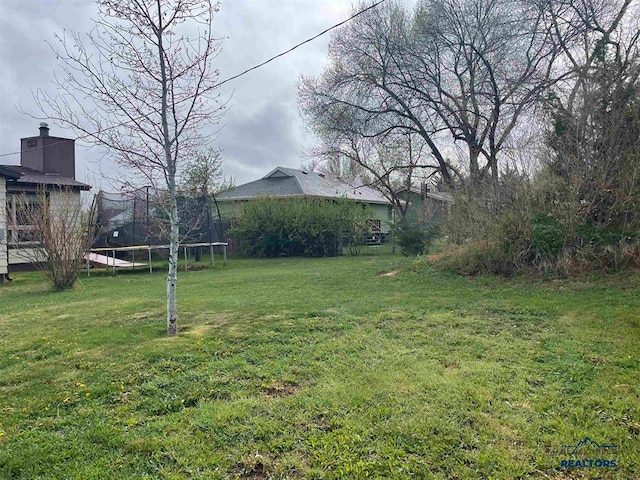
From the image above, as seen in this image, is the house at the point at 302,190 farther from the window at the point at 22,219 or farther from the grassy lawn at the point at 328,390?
the grassy lawn at the point at 328,390

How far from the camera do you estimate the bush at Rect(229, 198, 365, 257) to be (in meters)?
16.8

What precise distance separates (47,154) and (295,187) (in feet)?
35.0

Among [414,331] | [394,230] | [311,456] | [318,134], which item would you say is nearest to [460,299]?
[414,331]

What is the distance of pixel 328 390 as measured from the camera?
125 inches

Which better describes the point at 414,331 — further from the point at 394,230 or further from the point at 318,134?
the point at 318,134

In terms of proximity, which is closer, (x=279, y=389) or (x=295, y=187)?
(x=279, y=389)

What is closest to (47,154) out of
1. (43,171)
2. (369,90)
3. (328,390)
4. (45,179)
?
(43,171)

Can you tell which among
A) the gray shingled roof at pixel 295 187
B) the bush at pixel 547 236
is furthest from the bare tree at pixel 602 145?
the gray shingled roof at pixel 295 187

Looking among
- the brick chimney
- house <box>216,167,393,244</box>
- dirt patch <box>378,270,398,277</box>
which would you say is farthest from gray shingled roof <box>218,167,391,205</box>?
dirt patch <box>378,270,398,277</box>

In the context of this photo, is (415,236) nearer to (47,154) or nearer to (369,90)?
(369,90)

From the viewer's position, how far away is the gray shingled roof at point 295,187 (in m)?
22.0

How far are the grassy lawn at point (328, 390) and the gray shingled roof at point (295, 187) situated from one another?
16.1 m

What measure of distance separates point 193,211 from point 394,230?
248 inches

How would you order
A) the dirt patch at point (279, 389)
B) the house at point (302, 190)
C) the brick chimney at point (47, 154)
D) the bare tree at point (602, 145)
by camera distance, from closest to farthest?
the dirt patch at point (279, 389)
the bare tree at point (602, 145)
the brick chimney at point (47, 154)
the house at point (302, 190)
